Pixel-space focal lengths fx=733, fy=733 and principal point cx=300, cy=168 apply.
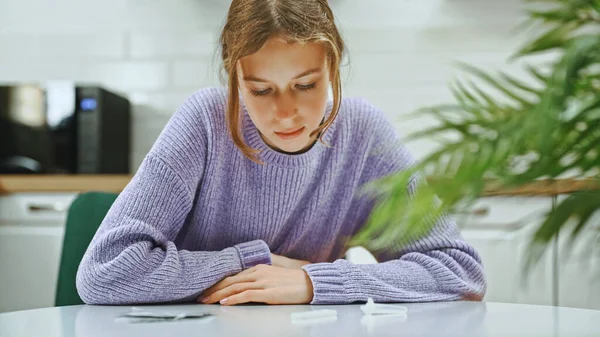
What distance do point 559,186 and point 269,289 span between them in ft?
3.03

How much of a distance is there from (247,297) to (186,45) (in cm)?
225

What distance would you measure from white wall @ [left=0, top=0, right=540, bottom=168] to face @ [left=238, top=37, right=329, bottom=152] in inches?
69.4

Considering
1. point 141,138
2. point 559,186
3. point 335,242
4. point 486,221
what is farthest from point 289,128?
point 141,138

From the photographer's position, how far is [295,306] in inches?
45.8

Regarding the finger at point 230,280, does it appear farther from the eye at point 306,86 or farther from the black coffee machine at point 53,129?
the black coffee machine at point 53,129

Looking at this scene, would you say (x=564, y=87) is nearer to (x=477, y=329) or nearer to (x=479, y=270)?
(x=477, y=329)

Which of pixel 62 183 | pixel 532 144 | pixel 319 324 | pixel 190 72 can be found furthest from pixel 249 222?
pixel 190 72

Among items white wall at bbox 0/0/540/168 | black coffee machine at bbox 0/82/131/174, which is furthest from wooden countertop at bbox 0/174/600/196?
white wall at bbox 0/0/540/168

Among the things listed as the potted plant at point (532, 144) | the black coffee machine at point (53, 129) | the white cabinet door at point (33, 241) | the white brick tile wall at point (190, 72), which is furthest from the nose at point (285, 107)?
the white brick tile wall at point (190, 72)

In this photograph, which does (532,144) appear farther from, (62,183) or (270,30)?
(62,183)

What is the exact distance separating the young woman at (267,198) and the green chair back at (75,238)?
188 mm

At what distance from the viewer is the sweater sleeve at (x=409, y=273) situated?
4.07 feet

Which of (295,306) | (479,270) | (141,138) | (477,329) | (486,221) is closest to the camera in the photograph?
(477,329)

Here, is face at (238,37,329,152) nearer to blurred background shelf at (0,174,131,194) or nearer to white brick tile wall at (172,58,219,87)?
blurred background shelf at (0,174,131,194)
